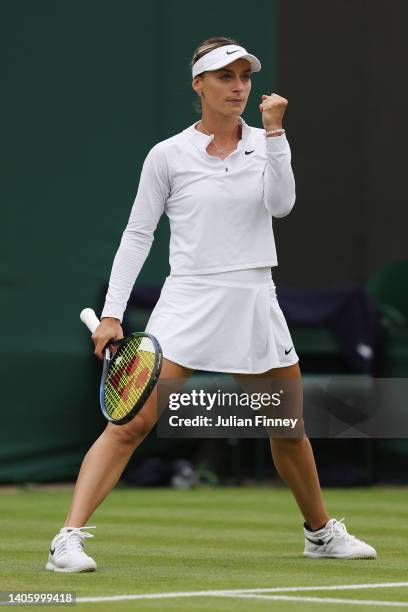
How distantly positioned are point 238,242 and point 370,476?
246 inches

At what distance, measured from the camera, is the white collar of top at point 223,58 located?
5.57 metres

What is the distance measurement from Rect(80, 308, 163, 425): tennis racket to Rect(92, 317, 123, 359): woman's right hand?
2 cm

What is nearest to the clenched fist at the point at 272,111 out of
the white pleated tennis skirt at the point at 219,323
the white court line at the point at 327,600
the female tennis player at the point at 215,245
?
the female tennis player at the point at 215,245

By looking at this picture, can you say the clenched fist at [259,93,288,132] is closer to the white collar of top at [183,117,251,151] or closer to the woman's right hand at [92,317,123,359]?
the white collar of top at [183,117,251,151]

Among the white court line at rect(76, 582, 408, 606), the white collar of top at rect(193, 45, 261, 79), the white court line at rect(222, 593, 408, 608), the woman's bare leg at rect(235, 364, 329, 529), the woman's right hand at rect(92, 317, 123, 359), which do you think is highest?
the white collar of top at rect(193, 45, 261, 79)

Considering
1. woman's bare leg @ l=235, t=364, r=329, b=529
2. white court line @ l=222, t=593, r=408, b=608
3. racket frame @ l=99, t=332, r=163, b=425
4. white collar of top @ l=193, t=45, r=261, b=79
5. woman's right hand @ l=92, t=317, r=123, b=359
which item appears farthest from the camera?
woman's bare leg @ l=235, t=364, r=329, b=529

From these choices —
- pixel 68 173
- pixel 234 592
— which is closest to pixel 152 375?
pixel 234 592

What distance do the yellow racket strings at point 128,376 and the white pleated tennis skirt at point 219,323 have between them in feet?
0.58

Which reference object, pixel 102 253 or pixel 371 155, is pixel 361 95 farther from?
pixel 102 253

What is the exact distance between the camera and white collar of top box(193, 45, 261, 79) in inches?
219

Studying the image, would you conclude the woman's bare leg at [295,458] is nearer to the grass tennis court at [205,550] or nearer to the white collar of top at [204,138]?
the grass tennis court at [205,550]

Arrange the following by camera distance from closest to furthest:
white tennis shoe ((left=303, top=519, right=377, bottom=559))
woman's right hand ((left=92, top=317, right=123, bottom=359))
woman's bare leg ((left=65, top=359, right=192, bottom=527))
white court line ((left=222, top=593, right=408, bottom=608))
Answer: white court line ((left=222, top=593, right=408, bottom=608)), woman's bare leg ((left=65, top=359, right=192, bottom=527)), woman's right hand ((left=92, top=317, right=123, bottom=359)), white tennis shoe ((left=303, top=519, right=377, bottom=559))

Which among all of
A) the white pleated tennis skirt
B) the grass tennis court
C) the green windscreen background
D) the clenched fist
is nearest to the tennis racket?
the white pleated tennis skirt

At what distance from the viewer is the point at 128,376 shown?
5.36 metres
